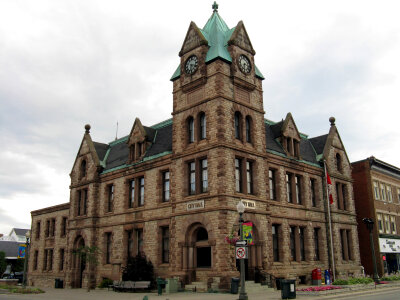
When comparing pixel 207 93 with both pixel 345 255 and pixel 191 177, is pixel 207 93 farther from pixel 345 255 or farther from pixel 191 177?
pixel 345 255

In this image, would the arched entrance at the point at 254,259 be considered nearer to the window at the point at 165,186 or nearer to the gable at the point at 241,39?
the window at the point at 165,186

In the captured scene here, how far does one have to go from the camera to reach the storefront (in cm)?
3941

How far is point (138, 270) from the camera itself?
27.6 m

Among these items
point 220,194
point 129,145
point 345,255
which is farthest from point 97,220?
point 345,255

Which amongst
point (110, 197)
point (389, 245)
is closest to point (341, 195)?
point (389, 245)

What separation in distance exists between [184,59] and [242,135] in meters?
7.22

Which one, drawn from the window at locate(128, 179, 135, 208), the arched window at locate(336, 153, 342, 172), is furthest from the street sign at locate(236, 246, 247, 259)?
the arched window at locate(336, 153, 342, 172)

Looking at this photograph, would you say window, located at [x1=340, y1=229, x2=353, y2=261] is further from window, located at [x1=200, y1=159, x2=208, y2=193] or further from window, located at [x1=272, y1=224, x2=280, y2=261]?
window, located at [x1=200, y1=159, x2=208, y2=193]

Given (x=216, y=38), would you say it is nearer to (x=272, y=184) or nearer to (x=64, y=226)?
(x=272, y=184)

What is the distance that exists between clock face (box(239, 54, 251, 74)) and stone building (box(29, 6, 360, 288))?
9cm

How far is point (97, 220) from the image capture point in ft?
114

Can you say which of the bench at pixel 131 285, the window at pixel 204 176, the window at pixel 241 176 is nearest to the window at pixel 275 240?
the window at pixel 241 176

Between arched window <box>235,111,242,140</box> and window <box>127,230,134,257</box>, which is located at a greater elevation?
arched window <box>235,111,242,140</box>

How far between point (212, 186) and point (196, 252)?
14.9 feet
